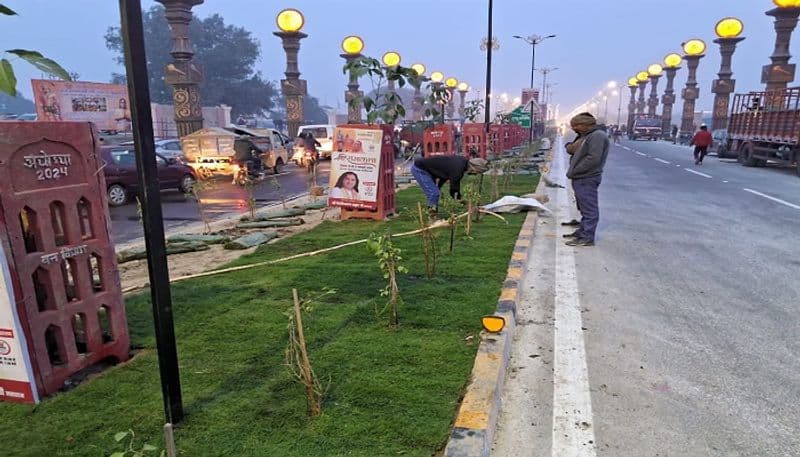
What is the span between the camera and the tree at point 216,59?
5741 centimetres

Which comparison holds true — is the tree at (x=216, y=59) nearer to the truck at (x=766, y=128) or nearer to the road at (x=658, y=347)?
the truck at (x=766, y=128)

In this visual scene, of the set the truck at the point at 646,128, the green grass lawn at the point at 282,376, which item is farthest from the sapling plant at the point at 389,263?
the truck at the point at 646,128

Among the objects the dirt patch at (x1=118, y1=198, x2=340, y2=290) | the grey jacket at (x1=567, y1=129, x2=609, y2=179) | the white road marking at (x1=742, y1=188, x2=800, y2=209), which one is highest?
the grey jacket at (x1=567, y1=129, x2=609, y2=179)

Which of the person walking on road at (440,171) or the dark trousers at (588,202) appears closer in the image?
the dark trousers at (588,202)

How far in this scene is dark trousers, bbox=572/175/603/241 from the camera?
22.9 feet

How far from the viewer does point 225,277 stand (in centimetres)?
541

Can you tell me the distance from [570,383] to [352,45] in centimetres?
2849

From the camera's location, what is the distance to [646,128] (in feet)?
168

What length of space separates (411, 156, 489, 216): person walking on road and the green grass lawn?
123 inches

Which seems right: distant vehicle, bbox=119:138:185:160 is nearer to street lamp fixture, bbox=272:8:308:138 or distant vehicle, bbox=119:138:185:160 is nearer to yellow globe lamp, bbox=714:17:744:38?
street lamp fixture, bbox=272:8:308:138

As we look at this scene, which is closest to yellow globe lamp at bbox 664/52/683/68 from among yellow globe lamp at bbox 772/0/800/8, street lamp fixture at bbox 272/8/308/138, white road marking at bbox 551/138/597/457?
yellow globe lamp at bbox 772/0/800/8

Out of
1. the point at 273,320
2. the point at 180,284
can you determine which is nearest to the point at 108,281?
the point at 273,320

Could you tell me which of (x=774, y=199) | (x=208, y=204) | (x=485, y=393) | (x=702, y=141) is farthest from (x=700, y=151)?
(x=485, y=393)

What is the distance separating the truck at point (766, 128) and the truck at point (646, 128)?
30.9 meters
